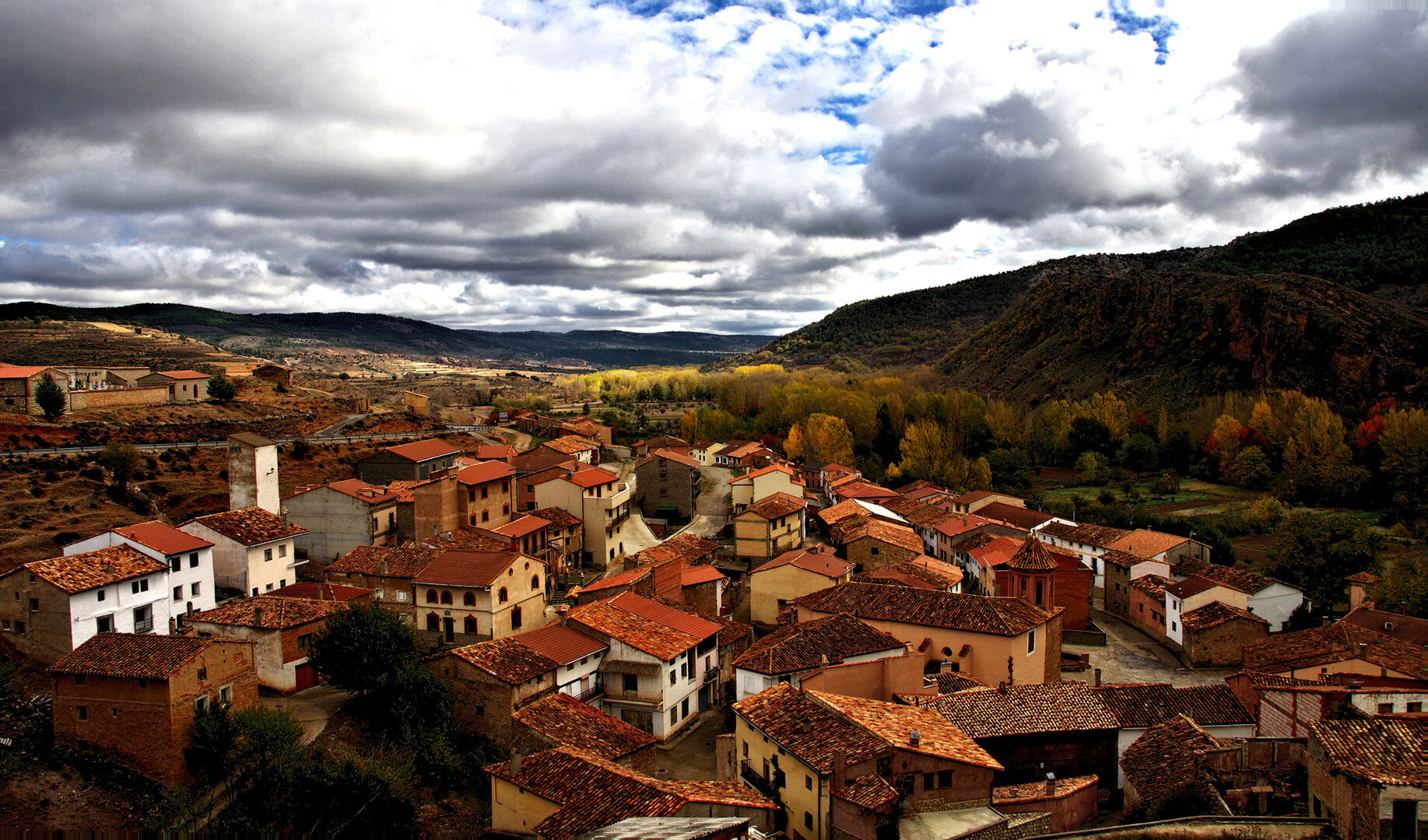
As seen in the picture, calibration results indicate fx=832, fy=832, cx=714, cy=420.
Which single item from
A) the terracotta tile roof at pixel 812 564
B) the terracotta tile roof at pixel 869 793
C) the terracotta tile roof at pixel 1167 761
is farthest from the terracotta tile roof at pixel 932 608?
the terracotta tile roof at pixel 869 793

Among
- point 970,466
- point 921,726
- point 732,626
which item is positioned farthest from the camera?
point 970,466

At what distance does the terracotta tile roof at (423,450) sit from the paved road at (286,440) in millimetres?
6422

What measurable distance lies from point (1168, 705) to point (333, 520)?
3179cm

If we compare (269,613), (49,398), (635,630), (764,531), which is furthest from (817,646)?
(49,398)

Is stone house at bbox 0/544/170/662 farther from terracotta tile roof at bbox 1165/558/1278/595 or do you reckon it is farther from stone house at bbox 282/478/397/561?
terracotta tile roof at bbox 1165/558/1278/595

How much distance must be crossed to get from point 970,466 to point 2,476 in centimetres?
5876

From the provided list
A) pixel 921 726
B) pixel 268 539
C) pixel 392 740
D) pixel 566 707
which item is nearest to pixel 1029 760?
pixel 921 726

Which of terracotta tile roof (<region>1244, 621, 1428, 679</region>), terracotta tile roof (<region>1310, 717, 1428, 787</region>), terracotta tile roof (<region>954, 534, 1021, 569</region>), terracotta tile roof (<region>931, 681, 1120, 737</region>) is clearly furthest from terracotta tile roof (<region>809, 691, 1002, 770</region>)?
terracotta tile roof (<region>954, 534, 1021, 569</region>)

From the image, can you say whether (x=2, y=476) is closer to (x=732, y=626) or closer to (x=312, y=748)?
(x=312, y=748)

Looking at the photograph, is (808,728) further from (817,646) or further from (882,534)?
(882,534)

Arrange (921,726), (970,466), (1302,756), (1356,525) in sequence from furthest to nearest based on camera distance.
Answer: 1. (970,466)
2. (1356,525)
3. (921,726)
4. (1302,756)

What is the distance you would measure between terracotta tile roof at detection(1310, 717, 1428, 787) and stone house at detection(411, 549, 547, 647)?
68.9ft

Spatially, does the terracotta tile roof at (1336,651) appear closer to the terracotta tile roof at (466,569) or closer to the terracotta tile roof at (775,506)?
the terracotta tile roof at (775,506)

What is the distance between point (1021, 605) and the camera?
26109mm
